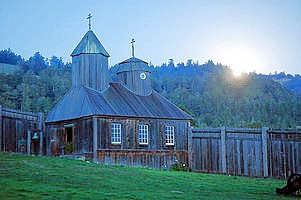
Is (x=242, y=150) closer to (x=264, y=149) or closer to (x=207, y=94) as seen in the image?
(x=264, y=149)

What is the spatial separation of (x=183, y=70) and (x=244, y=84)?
53.4 metres

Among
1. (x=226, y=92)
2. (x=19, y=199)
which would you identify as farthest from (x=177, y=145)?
(x=226, y=92)

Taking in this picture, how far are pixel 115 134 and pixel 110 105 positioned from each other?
2.09 m

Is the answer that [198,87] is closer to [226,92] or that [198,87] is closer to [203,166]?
[226,92]

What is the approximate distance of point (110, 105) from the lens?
30.3 meters

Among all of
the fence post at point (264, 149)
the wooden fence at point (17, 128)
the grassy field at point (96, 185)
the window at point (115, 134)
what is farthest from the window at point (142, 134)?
the grassy field at point (96, 185)

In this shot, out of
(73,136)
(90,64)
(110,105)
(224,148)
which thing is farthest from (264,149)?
(90,64)

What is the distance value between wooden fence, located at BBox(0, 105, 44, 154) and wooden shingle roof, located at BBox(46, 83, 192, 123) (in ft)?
5.90

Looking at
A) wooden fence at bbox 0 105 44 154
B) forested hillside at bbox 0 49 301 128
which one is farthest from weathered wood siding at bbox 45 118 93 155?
forested hillside at bbox 0 49 301 128

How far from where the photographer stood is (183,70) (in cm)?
18238

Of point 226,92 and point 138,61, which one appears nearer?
point 138,61

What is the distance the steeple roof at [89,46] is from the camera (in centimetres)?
3222

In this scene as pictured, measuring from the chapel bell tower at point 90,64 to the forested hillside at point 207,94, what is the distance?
61.3 feet

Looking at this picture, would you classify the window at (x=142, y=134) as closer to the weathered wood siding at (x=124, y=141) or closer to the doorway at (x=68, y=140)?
the weathered wood siding at (x=124, y=141)
